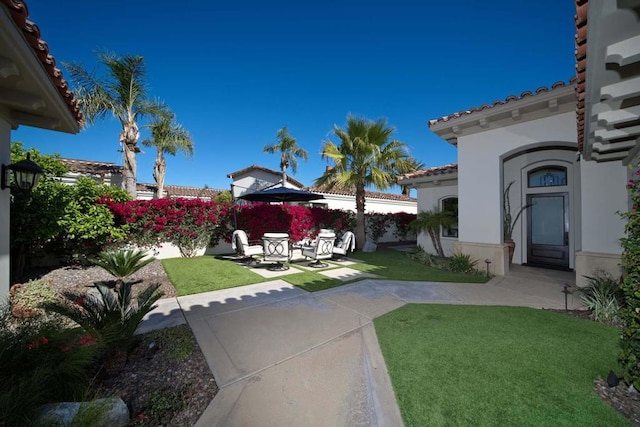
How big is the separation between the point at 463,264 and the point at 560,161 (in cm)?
480

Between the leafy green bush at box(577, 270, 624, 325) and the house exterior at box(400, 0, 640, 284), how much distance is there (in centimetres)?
45

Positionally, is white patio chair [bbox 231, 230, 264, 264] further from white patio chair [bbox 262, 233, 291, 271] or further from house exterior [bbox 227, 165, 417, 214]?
house exterior [bbox 227, 165, 417, 214]

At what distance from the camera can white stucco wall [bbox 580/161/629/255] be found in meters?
5.52

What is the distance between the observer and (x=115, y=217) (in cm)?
815

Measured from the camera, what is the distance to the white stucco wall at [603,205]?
217 inches

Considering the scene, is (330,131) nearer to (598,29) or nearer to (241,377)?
(598,29)

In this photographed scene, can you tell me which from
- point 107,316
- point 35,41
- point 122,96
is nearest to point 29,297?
point 107,316

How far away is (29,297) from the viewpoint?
436 centimetres

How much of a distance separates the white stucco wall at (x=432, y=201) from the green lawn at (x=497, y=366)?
6.57 metres

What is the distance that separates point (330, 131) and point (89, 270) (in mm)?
9985

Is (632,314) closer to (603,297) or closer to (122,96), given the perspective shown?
(603,297)

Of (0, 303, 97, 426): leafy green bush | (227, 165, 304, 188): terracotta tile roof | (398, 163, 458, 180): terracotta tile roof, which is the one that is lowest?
(0, 303, 97, 426): leafy green bush

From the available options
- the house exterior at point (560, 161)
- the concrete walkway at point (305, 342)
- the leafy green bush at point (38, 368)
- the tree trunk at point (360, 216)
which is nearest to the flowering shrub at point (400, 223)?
the tree trunk at point (360, 216)

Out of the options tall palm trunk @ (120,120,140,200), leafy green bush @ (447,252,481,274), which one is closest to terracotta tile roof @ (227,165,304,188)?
tall palm trunk @ (120,120,140,200)
